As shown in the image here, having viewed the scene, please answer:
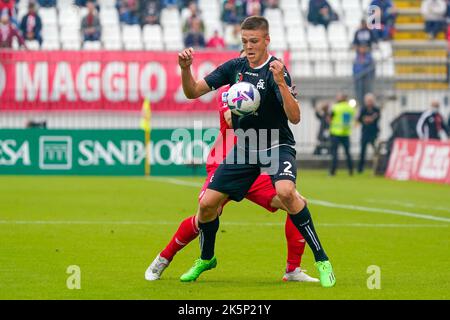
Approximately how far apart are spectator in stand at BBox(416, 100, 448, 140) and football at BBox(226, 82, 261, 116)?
69.1ft

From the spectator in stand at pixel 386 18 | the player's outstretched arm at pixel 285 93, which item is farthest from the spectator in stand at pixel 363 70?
the player's outstretched arm at pixel 285 93

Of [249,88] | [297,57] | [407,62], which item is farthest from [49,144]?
[249,88]

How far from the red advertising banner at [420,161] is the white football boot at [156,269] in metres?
16.7

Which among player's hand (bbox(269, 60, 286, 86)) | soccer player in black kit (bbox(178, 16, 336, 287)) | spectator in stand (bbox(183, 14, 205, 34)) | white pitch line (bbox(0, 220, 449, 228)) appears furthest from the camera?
spectator in stand (bbox(183, 14, 205, 34))

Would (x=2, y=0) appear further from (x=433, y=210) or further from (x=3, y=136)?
(x=433, y=210)

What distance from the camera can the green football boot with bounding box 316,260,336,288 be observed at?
32.5ft

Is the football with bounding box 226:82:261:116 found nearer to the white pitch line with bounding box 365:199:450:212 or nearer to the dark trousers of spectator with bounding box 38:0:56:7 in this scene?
the white pitch line with bounding box 365:199:450:212

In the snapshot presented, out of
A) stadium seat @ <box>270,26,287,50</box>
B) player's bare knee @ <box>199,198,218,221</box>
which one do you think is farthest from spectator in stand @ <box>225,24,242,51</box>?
player's bare knee @ <box>199,198,218,221</box>

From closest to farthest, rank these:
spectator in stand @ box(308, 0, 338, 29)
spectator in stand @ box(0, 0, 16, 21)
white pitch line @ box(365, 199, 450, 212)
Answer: white pitch line @ box(365, 199, 450, 212) < spectator in stand @ box(0, 0, 16, 21) < spectator in stand @ box(308, 0, 338, 29)

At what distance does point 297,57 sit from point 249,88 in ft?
76.6

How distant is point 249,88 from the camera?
10.0 metres

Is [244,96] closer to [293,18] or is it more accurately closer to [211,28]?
[211,28]

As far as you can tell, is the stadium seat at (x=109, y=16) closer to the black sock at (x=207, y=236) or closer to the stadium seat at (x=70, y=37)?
the stadium seat at (x=70, y=37)
